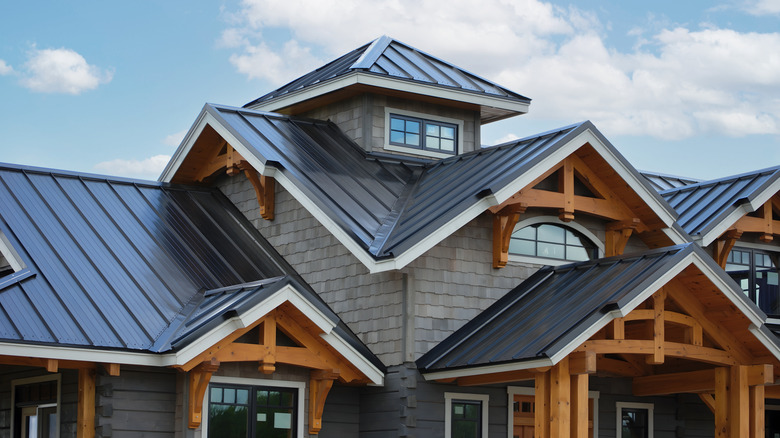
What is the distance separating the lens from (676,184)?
26.5 m

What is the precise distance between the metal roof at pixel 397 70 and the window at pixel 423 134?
81 cm

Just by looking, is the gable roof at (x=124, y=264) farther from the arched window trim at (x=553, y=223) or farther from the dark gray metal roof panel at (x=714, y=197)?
the dark gray metal roof panel at (x=714, y=197)

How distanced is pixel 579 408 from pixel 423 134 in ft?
26.6

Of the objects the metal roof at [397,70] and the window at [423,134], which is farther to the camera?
the window at [423,134]

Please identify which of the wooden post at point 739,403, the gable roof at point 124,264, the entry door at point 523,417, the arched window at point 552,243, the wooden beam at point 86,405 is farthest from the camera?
the arched window at point 552,243

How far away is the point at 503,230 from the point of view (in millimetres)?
18766

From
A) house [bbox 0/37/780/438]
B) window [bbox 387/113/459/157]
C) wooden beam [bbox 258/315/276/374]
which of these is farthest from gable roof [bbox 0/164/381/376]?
window [bbox 387/113/459/157]

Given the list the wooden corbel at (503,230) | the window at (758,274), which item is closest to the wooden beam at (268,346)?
the wooden corbel at (503,230)

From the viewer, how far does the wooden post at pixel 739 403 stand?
17.1 meters

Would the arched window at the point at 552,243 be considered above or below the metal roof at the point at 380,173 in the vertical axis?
below

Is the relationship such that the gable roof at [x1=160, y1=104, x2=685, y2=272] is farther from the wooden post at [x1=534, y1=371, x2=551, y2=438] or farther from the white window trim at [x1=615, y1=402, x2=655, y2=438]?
the white window trim at [x1=615, y1=402, x2=655, y2=438]

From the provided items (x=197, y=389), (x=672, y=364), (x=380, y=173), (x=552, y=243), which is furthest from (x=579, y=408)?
(x=380, y=173)

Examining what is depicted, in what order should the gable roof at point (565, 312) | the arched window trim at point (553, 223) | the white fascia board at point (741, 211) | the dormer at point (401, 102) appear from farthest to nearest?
the dormer at point (401, 102)
the white fascia board at point (741, 211)
the arched window trim at point (553, 223)
the gable roof at point (565, 312)

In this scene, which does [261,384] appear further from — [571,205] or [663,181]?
[663,181]
